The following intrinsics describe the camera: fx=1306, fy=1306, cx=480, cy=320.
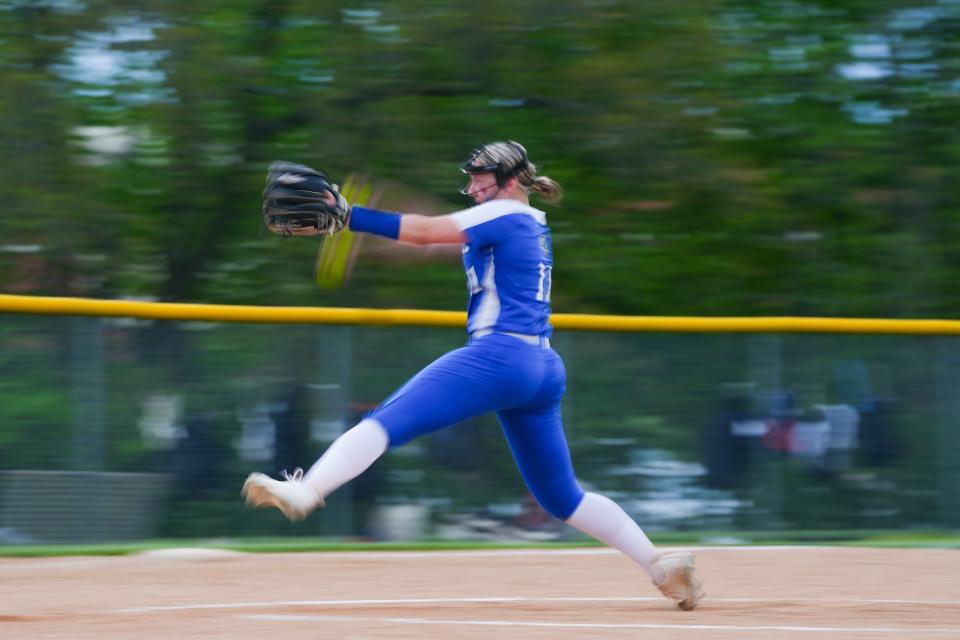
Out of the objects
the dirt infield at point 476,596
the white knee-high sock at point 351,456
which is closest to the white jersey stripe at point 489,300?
the white knee-high sock at point 351,456

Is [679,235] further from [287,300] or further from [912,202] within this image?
[287,300]

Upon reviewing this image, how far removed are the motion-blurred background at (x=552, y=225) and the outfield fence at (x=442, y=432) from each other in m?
0.02

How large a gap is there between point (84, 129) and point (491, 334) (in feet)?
28.1

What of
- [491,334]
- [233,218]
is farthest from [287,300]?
[491,334]

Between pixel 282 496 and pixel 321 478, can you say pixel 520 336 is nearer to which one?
pixel 321 478

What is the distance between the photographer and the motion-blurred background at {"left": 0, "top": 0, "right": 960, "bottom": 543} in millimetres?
9359

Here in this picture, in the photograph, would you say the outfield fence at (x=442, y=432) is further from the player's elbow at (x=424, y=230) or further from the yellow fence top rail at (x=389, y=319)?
the player's elbow at (x=424, y=230)

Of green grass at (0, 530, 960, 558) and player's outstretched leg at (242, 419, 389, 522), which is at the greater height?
player's outstretched leg at (242, 419, 389, 522)

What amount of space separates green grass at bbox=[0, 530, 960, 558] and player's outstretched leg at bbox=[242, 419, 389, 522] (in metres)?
3.98

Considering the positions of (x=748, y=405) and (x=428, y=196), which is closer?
(x=748, y=405)

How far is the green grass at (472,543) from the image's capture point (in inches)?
340

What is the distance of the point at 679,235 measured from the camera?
43.8 feet

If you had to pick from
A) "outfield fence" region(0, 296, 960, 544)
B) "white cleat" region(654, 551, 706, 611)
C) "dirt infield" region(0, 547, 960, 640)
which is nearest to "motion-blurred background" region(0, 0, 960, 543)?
"outfield fence" region(0, 296, 960, 544)

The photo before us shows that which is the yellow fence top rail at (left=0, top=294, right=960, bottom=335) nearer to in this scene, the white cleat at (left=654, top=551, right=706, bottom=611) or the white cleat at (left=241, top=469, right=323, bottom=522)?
the white cleat at (left=654, top=551, right=706, bottom=611)
